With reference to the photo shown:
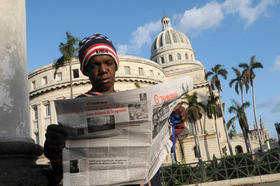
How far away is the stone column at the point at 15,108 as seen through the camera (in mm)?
2342

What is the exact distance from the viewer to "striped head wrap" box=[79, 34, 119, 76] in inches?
76.3

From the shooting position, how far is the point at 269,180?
11.8 meters

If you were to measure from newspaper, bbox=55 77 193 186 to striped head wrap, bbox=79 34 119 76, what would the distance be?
0.56 metres

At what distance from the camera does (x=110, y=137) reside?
1.56 meters

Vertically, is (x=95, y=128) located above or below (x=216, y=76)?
below

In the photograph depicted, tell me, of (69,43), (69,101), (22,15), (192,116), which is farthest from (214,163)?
(192,116)

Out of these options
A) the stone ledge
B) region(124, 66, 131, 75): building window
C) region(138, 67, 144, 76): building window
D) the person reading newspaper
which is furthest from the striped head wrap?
region(138, 67, 144, 76): building window

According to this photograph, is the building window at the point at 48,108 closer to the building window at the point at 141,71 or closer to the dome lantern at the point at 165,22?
the building window at the point at 141,71

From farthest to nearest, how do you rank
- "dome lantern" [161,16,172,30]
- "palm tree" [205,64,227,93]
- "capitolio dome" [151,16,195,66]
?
"dome lantern" [161,16,172,30], "capitolio dome" [151,16,195,66], "palm tree" [205,64,227,93]

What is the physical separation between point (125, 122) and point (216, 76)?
41621mm

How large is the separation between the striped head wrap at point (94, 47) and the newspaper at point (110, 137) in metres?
0.56

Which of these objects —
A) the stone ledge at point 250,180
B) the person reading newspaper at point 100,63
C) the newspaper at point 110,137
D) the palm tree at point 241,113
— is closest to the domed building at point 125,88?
the palm tree at point 241,113

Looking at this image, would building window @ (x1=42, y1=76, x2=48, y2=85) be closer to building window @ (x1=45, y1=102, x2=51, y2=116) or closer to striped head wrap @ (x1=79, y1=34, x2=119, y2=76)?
building window @ (x1=45, y1=102, x2=51, y2=116)

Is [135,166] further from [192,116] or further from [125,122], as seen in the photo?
[192,116]
